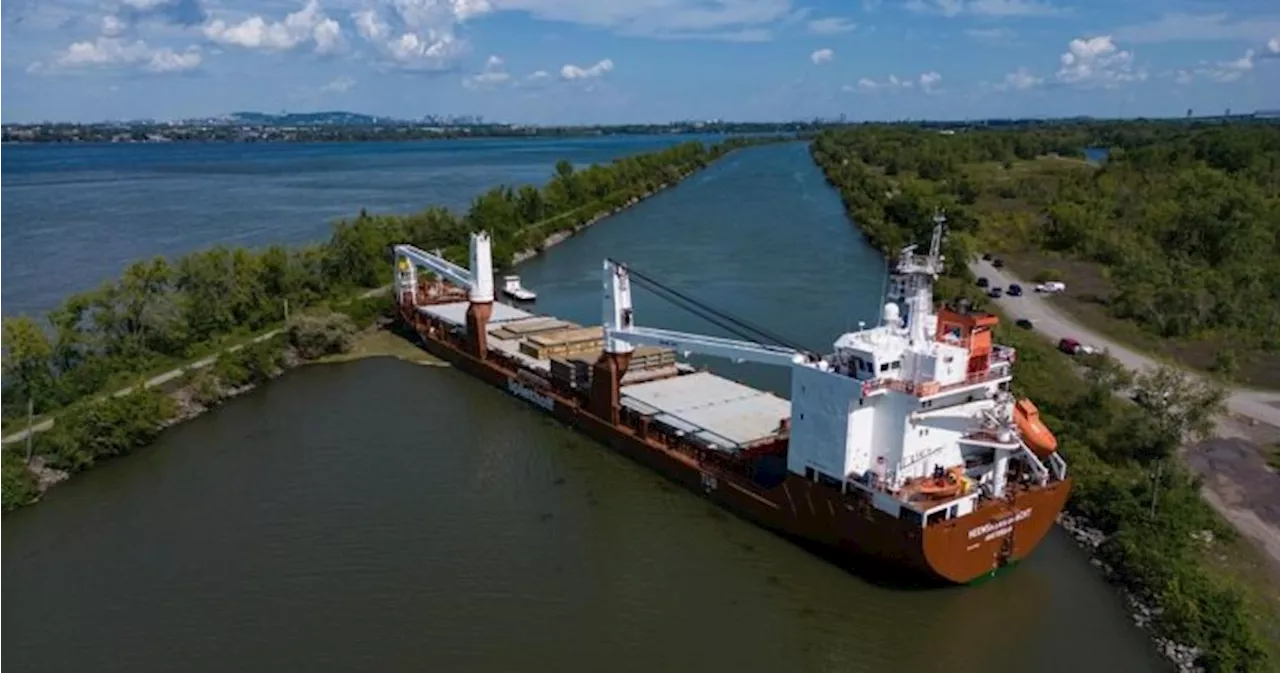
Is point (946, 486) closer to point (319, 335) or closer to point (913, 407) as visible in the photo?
point (913, 407)

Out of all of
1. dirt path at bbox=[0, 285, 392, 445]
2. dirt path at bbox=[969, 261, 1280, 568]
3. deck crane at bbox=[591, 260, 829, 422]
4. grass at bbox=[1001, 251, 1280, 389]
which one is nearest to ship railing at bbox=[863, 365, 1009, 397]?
deck crane at bbox=[591, 260, 829, 422]

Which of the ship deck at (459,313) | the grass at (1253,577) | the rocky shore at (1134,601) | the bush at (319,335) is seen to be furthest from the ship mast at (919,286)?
the bush at (319,335)

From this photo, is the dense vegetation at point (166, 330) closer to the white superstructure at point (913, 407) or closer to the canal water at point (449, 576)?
the canal water at point (449, 576)

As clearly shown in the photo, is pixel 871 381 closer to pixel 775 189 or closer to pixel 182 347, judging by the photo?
pixel 182 347

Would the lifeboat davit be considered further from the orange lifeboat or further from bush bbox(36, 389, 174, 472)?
bush bbox(36, 389, 174, 472)

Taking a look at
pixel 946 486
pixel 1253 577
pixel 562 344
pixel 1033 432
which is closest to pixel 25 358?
pixel 562 344
